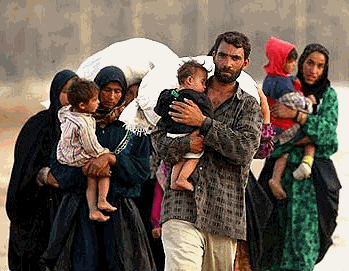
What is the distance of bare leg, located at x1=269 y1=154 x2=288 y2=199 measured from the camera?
1046 centimetres

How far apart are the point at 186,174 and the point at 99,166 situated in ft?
3.71

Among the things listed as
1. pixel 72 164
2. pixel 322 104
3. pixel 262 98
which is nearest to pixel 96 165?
pixel 72 164

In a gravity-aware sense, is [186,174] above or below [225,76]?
below

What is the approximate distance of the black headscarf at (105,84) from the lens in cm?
865

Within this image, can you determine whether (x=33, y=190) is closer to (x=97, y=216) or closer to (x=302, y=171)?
(x=97, y=216)

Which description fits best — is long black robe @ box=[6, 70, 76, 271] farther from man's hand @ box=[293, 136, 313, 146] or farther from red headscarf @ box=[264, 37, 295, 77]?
red headscarf @ box=[264, 37, 295, 77]

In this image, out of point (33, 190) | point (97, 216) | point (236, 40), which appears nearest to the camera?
point (236, 40)

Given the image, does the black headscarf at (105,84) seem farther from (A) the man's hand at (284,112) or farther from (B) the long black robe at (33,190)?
(A) the man's hand at (284,112)

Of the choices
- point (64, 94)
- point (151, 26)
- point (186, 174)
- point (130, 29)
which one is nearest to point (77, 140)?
point (64, 94)

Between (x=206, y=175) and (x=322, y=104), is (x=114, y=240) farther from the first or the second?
(x=322, y=104)

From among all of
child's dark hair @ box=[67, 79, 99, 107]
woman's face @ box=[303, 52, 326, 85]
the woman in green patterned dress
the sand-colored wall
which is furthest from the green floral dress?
the sand-colored wall

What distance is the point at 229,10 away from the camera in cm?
2258

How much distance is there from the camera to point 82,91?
8352 mm

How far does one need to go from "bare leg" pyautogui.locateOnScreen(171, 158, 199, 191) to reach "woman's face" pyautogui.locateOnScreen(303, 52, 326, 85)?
3.00m
